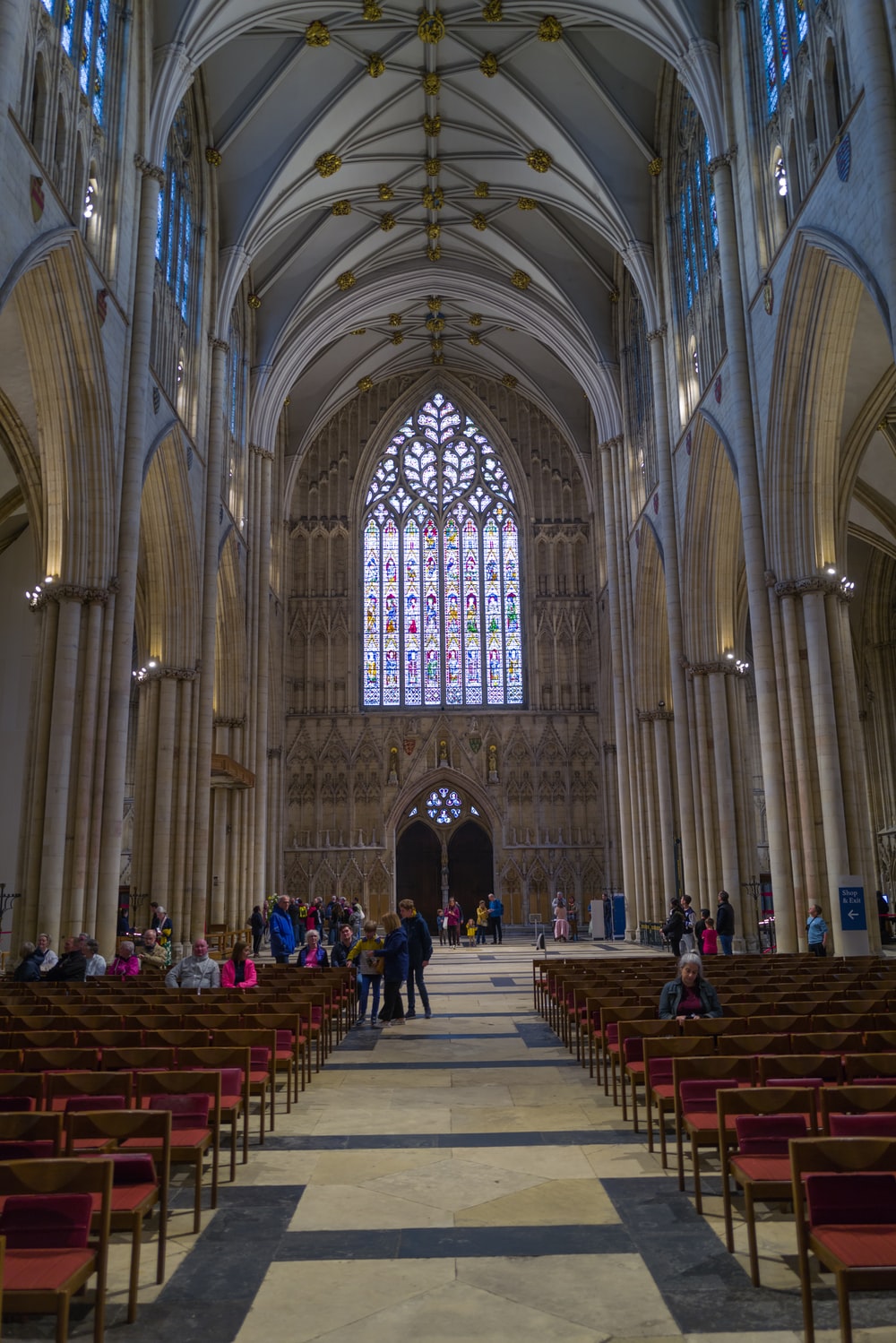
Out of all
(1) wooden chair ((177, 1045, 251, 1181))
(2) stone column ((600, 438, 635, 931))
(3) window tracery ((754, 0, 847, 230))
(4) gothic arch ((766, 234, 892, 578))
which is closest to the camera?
(1) wooden chair ((177, 1045, 251, 1181))

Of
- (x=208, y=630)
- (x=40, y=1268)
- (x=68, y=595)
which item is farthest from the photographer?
(x=208, y=630)

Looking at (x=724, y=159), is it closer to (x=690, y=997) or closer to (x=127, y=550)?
(x=127, y=550)

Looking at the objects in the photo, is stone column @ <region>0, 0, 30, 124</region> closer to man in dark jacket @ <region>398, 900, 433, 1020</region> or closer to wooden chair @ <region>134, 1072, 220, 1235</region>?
man in dark jacket @ <region>398, 900, 433, 1020</region>

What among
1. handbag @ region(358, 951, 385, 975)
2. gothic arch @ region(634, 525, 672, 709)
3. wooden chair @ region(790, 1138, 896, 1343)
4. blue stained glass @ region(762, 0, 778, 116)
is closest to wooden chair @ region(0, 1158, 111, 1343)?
wooden chair @ region(790, 1138, 896, 1343)

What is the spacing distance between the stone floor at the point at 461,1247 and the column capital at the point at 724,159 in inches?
655

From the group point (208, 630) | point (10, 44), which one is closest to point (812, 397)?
point (10, 44)

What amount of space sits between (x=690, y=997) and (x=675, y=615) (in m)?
16.9

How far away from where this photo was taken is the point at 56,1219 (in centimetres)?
353

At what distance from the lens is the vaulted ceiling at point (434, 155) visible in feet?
72.1

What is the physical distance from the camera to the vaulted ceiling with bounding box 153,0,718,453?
2197cm

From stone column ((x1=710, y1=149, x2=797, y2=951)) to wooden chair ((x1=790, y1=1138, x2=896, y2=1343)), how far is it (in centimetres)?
1284

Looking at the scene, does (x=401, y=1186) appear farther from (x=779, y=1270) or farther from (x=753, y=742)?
(x=753, y=742)

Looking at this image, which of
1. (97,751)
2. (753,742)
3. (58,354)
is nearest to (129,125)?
(58,354)

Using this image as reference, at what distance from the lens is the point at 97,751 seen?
1609cm
